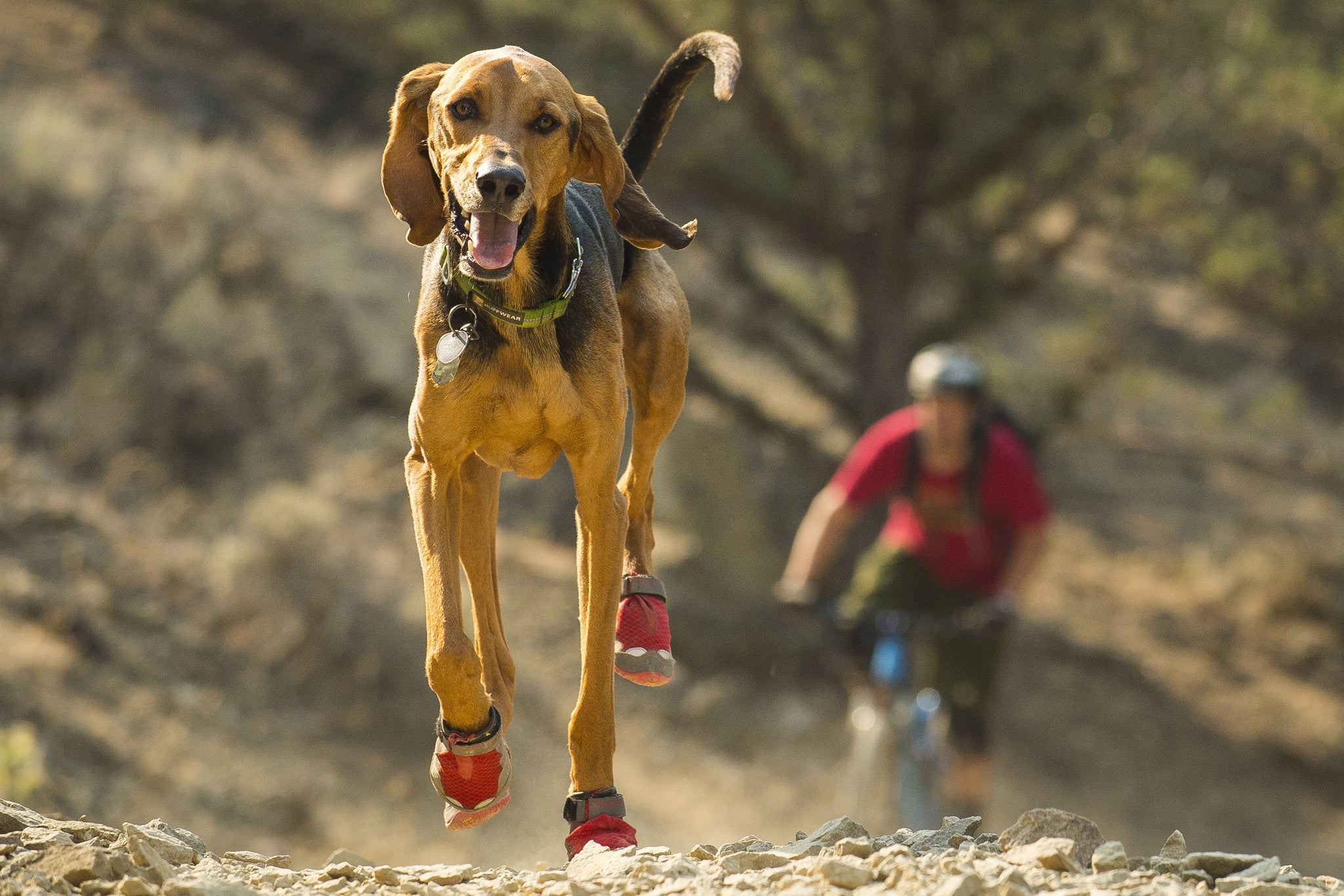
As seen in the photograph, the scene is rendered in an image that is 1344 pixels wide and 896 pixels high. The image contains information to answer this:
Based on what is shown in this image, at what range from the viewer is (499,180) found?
2.80 m

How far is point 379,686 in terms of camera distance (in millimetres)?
11680

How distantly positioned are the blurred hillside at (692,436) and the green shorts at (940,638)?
261 centimetres

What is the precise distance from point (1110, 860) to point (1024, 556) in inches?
218

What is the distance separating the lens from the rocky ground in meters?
3.54

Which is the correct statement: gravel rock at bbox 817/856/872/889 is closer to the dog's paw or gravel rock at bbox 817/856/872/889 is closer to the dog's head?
the dog's paw

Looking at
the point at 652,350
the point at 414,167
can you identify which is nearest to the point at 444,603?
→ the point at 652,350

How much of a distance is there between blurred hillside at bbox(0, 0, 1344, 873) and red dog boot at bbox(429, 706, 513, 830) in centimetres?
676

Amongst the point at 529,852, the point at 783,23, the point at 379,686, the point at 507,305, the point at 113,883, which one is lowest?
the point at 113,883

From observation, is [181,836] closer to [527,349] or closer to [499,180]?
[527,349]

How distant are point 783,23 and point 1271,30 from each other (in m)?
4.26

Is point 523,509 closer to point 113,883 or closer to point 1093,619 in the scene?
point 1093,619

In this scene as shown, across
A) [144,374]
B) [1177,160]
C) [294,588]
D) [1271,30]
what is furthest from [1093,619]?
[144,374]

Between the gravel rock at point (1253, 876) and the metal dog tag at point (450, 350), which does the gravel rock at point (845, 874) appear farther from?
the metal dog tag at point (450, 350)

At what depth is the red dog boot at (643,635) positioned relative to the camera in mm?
3791
